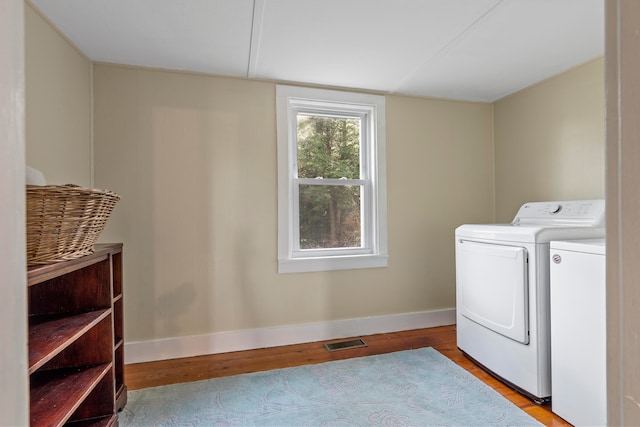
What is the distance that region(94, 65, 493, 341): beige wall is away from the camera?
89.3 inches

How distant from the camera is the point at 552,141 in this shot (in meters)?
2.52

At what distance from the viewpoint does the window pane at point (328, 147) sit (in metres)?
2.70

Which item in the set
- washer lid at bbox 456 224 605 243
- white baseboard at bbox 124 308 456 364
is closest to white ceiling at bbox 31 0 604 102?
washer lid at bbox 456 224 605 243

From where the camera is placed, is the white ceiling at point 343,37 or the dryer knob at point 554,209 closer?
the white ceiling at point 343,37

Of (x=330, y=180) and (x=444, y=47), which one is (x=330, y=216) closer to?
(x=330, y=180)

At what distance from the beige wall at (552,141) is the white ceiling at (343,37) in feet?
0.57

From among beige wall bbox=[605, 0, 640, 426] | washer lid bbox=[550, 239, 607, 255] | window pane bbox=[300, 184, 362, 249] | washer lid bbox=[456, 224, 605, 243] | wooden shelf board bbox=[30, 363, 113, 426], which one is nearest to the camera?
beige wall bbox=[605, 0, 640, 426]

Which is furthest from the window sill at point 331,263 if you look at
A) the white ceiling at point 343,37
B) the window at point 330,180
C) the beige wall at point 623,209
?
the beige wall at point 623,209

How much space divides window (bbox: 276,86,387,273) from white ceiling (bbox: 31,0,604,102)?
26 cm

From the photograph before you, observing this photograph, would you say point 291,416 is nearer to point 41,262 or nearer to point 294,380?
point 294,380

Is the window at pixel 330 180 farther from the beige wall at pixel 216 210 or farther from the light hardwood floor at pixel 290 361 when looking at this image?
the light hardwood floor at pixel 290 361

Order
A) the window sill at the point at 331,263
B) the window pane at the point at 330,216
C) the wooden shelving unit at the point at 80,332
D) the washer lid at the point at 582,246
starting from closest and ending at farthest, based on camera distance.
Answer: the wooden shelving unit at the point at 80,332 < the washer lid at the point at 582,246 < the window sill at the point at 331,263 < the window pane at the point at 330,216

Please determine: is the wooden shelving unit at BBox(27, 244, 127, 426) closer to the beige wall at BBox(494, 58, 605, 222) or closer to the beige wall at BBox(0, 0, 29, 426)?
the beige wall at BBox(0, 0, 29, 426)

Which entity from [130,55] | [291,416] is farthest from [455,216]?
[130,55]
